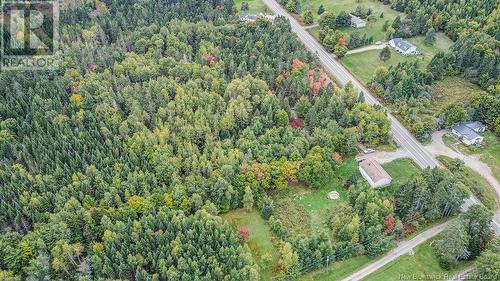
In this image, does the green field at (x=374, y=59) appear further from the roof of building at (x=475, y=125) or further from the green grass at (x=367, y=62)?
the roof of building at (x=475, y=125)

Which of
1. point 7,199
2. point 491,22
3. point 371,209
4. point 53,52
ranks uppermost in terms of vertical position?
point 491,22

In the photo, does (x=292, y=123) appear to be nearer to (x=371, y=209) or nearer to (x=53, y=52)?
(x=371, y=209)

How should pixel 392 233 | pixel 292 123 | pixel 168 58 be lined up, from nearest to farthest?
pixel 392 233 → pixel 292 123 → pixel 168 58

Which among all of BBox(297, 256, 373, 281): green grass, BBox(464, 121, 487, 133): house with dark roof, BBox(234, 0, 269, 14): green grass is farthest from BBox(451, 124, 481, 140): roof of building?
BBox(234, 0, 269, 14): green grass

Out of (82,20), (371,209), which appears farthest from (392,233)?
(82,20)

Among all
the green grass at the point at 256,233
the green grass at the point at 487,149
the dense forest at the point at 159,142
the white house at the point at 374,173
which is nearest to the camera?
the dense forest at the point at 159,142

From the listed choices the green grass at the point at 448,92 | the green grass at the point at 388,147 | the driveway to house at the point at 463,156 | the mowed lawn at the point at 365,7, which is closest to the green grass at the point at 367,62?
the green grass at the point at 448,92
